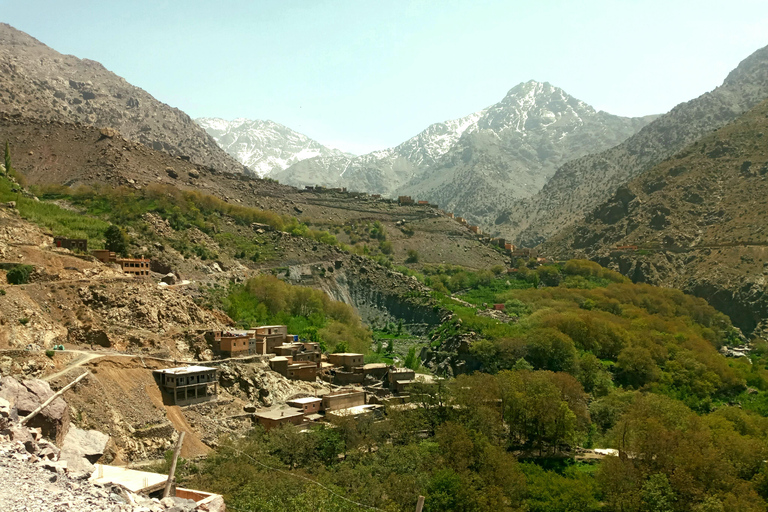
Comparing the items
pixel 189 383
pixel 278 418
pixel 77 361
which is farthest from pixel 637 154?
pixel 77 361

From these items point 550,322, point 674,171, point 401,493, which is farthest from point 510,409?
point 674,171

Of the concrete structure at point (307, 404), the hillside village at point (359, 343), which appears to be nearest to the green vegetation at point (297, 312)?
the hillside village at point (359, 343)

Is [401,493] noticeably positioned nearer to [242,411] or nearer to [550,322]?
[242,411]

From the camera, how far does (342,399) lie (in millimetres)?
37281

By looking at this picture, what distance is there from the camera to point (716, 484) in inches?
1188

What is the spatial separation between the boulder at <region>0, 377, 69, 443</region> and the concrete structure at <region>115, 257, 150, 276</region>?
70.3 ft

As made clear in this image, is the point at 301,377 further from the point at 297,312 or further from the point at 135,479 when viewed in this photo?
the point at 135,479

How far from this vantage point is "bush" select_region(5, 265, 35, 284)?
33.3 metres

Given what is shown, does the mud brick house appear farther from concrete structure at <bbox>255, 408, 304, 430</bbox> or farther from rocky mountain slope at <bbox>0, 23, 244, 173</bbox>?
rocky mountain slope at <bbox>0, 23, 244, 173</bbox>

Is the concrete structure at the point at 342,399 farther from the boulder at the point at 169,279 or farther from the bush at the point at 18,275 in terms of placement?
the bush at the point at 18,275

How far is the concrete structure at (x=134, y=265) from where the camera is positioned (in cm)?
4434

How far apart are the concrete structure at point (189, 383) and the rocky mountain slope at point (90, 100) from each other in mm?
87445

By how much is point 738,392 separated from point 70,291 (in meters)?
50.6

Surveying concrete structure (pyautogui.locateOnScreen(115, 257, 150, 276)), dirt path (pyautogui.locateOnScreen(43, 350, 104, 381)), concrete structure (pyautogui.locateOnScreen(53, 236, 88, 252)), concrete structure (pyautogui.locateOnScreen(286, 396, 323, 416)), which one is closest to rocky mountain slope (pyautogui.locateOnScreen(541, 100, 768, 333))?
concrete structure (pyautogui.locateOnScreen(286, 396, 323, 416))
